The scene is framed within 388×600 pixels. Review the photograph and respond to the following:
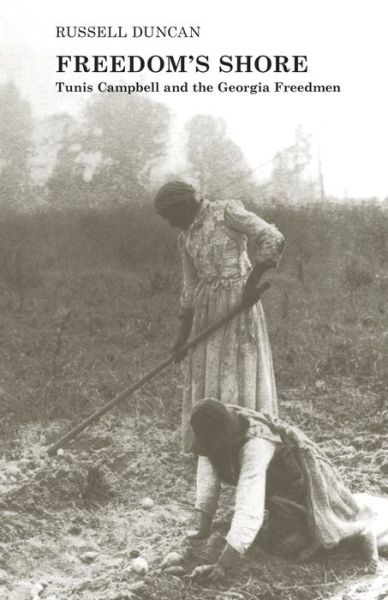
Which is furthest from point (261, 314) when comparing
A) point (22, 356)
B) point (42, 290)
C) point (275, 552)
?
point (42, 290)

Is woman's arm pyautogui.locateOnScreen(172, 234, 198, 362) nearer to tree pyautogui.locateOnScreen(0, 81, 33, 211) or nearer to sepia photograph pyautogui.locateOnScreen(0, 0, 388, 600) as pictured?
sepia photograph pyautogui.locateOnScreen(0, 0, 388, 600)

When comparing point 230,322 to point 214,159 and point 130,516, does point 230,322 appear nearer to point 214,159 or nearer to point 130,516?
point 130,516

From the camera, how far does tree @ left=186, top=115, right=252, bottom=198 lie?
10531 millimetres

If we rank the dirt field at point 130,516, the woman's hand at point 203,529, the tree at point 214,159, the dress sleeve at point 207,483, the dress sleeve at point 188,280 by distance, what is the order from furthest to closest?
1. the tree at point 214,159
2. the dress sleeve at point 188,280
3. the woman's hand at point 203,529
4. the dress sleeve at point 207,483
5. the dirt field at point 130,516

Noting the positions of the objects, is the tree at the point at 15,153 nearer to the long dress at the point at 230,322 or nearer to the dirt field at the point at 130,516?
the dirt field at the point at 130,516

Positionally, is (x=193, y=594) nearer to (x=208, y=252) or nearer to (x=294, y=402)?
(x=208, y=252)

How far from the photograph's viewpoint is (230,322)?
4.05 meters

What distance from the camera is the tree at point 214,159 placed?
10.5 metres

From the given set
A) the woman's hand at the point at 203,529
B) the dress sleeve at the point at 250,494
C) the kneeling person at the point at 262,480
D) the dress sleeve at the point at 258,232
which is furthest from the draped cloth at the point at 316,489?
the dress sleeve at the point at 258,232

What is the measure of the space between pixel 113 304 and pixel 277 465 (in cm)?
474

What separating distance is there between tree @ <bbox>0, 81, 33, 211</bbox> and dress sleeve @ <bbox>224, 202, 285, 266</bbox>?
6.77 m

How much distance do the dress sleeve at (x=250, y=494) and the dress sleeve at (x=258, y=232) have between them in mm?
1010

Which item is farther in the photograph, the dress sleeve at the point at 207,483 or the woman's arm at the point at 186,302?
the woman's arm at the point at 186,302

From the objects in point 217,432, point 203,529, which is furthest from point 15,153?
point 217,432
